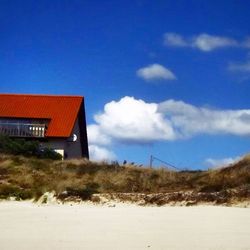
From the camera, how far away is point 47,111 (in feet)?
151

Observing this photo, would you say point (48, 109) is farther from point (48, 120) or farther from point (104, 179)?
point (104, 179)

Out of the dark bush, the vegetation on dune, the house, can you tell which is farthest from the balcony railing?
the vegetation on dune

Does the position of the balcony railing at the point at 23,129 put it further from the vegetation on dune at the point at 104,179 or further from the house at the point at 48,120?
the vegetation on dune at the point at 104,179

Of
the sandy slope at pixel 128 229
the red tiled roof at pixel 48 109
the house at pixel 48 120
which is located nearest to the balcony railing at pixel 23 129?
the house at pixel 48 120

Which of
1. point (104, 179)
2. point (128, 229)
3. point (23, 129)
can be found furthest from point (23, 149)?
point (128, 229)

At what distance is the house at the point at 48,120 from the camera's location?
43250 millimetres

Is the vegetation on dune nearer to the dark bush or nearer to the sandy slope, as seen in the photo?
the sandy slope

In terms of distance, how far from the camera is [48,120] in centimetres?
4472

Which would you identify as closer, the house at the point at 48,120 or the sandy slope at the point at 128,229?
the sandy slope at the point at 128,229

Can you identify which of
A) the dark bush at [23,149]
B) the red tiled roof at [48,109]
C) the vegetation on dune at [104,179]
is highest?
the red tiled roof at [48,109]

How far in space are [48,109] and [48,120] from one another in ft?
6.50

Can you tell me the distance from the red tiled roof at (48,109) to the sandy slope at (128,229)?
26.8m

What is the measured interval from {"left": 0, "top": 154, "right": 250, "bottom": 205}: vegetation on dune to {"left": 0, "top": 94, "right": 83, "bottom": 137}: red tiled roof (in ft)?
54.1

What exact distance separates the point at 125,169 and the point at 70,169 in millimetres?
2746
